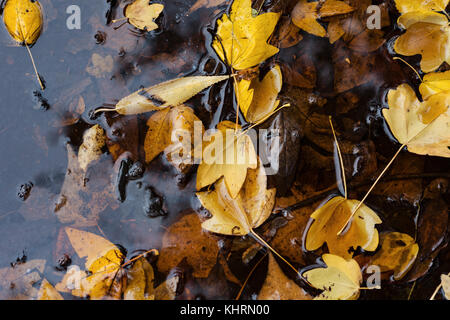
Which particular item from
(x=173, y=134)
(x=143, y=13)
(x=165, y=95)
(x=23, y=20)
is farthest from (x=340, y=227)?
(x=23, y=20)

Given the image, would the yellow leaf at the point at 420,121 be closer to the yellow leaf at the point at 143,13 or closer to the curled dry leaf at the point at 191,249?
the curled dry leaf at the point at 191,249

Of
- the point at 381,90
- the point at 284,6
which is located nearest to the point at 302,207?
the point at 381,90

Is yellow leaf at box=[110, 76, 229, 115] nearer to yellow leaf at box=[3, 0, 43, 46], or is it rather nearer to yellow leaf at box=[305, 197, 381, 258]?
→ yellow leaf at box=[3, 0, 43, 46]

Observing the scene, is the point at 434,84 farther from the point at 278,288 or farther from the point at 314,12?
the point at 278,288

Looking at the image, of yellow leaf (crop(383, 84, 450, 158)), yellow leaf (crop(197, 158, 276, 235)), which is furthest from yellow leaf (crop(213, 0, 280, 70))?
yellow leaf (crop(383, 84, 450, 158))

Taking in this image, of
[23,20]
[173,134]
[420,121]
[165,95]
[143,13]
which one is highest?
[23,20]

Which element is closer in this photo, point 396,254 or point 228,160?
point 228,160

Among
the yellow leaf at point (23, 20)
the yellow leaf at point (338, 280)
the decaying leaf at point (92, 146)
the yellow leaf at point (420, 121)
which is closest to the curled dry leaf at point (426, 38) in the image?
the yellow leaf at point (420, 121)
